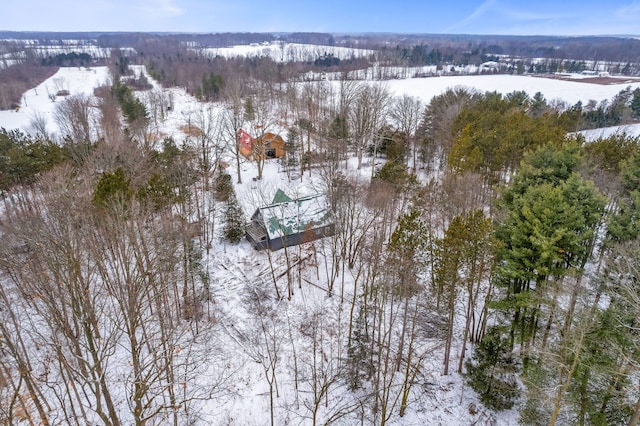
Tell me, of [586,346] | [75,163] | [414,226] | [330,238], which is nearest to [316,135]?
[330,238]

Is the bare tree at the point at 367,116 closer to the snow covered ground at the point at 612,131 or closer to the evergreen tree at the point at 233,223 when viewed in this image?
the evergreen tree at the point at 233,223

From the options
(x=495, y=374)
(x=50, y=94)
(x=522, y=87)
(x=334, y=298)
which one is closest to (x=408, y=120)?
(x=334, y=298)

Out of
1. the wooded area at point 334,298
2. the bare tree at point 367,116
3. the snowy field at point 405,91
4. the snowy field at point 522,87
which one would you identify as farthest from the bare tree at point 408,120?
the snowy field at point 522,87

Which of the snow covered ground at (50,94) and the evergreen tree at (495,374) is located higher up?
the snow covered ground at (50,94)

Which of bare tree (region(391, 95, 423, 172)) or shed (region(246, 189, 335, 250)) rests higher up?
bare tree (region(391, 95, 423, 172))

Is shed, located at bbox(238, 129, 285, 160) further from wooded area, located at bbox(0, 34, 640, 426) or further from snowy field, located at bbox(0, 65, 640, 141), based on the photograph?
snowy field, located at bbox(0, 65, 640, 141)

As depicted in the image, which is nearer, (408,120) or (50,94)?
(408,120)

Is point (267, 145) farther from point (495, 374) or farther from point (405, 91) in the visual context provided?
point (405, 91)

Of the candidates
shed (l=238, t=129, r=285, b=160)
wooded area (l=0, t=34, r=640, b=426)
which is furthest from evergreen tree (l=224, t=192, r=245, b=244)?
shed (l=238, t=129, r=285, b=160)
